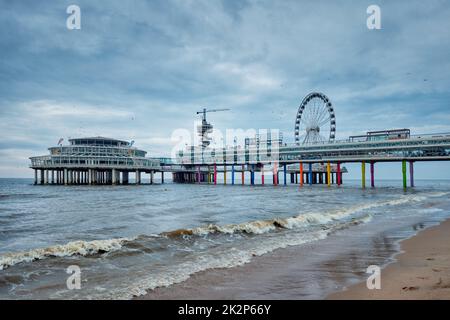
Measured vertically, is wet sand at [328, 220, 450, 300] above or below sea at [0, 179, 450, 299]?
above

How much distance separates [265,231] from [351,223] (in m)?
4.70

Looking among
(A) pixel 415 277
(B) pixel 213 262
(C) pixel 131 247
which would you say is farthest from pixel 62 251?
(A) pixel 415 277

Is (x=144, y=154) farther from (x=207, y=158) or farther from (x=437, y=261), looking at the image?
(x=437, y=261)

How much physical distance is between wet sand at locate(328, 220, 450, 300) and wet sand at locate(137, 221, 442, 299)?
2 cm

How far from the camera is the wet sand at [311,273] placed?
5.76m

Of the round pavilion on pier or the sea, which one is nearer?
the sea

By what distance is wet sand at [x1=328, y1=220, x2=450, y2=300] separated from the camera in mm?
5242

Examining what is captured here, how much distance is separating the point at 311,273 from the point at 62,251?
676cm

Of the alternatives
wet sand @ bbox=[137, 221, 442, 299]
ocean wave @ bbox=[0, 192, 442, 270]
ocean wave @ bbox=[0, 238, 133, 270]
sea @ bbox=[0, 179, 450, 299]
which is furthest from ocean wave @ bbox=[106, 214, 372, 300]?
ocean wave @ bbox=[0, 238, 133, 270]

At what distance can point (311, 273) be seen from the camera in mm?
7047

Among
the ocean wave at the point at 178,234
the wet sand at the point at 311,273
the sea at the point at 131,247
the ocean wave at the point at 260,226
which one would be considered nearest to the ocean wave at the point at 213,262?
the sea at the point at 131,247

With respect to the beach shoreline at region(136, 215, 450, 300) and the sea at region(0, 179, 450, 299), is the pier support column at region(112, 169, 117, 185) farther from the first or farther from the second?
the beach shoreline at region(136, 215, 450, 300)

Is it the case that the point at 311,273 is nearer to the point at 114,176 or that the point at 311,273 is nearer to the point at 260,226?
the point at 260,226
